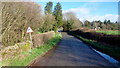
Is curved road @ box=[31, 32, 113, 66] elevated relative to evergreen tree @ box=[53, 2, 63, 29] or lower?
lower

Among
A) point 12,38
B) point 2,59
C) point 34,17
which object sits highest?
point 34,17

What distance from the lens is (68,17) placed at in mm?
75938

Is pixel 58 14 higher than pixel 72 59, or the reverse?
pixel 58 14

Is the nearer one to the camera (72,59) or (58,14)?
(72,59)

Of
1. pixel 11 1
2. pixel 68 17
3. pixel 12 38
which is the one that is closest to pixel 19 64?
pixel 12 38

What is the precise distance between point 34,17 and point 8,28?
730 centimetres

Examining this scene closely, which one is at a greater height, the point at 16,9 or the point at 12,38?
the point at 16,9

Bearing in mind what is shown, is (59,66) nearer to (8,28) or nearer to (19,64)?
(19,64)

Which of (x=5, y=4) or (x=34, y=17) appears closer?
(x=5, y=4)

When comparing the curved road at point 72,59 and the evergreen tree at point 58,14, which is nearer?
the curved road at point 72,59

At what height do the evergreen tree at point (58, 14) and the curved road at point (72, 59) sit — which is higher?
the evergreen tree at point (58, 14)

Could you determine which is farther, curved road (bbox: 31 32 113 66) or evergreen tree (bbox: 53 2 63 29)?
evergreen tree (bbox: 53 2 63 29)

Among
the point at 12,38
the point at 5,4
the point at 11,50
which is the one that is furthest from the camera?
the point at 12,38

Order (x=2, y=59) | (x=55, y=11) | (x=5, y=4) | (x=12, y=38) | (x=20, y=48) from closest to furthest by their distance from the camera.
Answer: (x=2, y=59) → (x=5, y=4) → (x=20, y=48) → (x=12, y=38) → (x=55, y=11)
